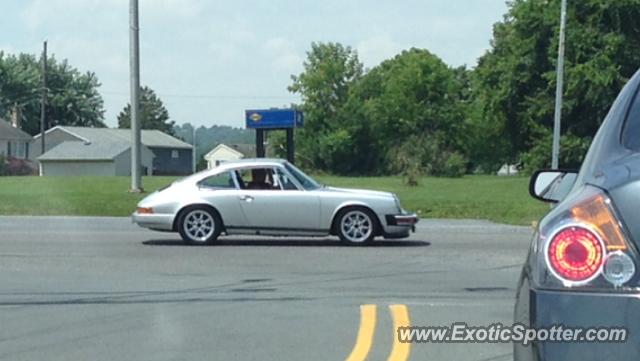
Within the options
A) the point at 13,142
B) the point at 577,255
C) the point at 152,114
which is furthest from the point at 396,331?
the point at 152,114

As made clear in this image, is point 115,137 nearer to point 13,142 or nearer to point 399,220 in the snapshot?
point 13,142

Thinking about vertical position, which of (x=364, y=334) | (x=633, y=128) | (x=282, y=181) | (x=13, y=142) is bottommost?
(x=364, y=334)

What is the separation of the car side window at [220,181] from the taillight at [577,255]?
13982mm

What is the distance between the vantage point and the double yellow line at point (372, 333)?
25.2ft

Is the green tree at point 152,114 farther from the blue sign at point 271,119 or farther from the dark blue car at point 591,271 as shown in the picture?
the dark blue car at point 591,271

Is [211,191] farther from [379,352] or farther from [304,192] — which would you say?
[379,352]

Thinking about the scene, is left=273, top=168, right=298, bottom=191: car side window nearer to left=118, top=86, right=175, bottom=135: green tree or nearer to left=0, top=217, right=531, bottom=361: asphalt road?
left=0, top=217, right=531, bottom=361: asphalt road

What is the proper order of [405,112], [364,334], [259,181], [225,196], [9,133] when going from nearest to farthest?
[364,334]
[225,196]
[259,181]
[9,133]
[405,112]

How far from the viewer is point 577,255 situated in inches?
129

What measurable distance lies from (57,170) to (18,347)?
7517cm

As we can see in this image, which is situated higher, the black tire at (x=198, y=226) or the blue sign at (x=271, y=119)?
the blue sign at (x=271, y=119)

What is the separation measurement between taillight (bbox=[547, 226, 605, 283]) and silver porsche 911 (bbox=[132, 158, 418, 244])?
13.4 meters

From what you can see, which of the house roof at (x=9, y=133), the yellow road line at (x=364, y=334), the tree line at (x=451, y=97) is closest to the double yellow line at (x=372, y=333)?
the yellow road line at (x=364, y=334)

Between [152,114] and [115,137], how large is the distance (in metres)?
53.1
